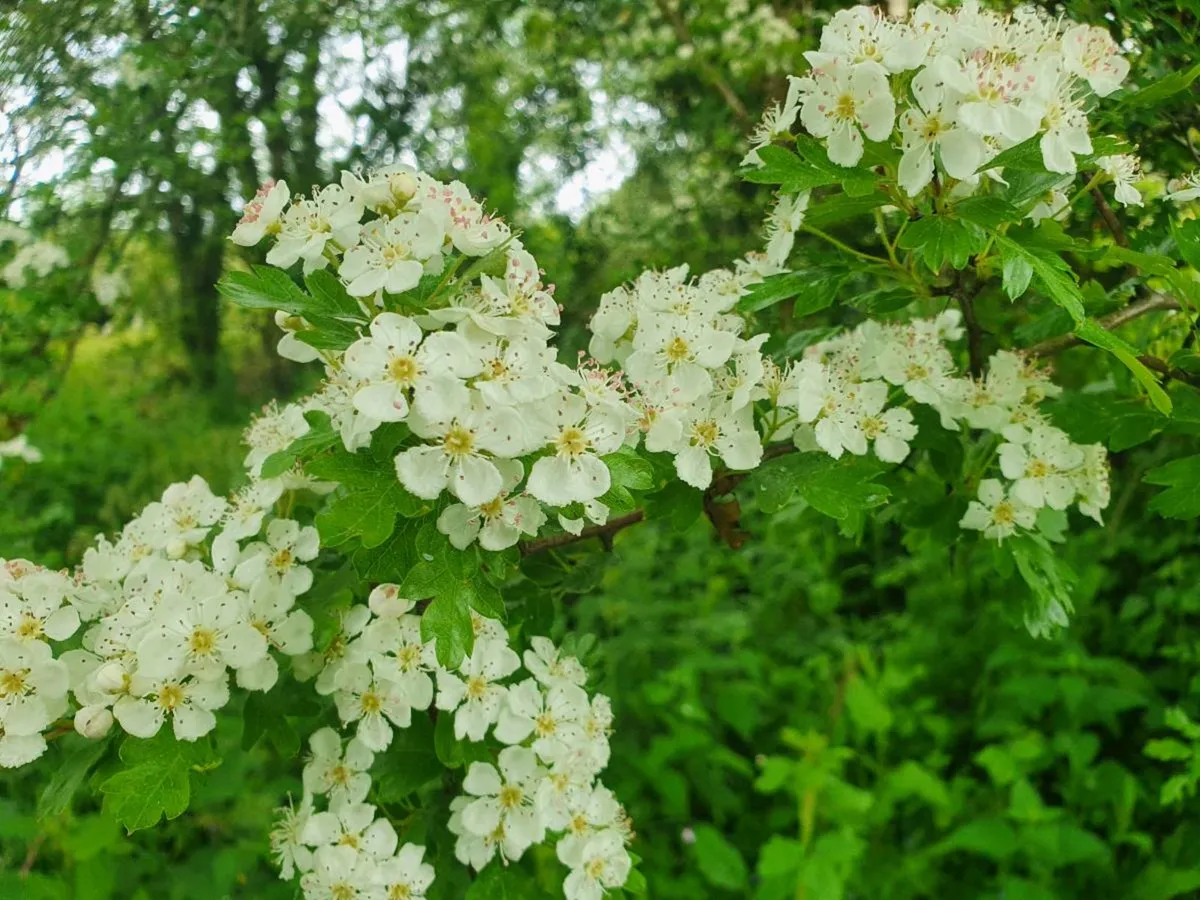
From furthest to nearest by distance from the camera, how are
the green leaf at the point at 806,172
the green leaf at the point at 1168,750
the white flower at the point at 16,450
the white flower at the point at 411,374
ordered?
the white flower at the point at 16,450, the green leaf at the point at 1168,750, the green leaf at the point at 806,172, the white flower at the point at 411,374

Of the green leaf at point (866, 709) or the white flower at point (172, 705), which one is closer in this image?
the white flower at point (172, 705)

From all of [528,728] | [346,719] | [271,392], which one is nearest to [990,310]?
[528,728]

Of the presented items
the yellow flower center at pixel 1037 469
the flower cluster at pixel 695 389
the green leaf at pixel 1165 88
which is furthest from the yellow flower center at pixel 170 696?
the green leaf at pixel 1165 88

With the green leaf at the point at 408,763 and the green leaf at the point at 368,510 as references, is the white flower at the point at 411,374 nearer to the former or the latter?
the green leaf at the point at 368,510

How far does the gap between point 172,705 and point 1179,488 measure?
1299 millimetres

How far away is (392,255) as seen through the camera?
104 centimetres

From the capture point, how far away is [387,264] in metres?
1.03

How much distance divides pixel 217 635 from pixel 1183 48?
5.21ft

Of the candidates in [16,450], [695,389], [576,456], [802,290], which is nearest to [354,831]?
[576,456]

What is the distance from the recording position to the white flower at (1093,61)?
121 cm

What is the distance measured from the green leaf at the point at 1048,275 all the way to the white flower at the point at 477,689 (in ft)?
2.51

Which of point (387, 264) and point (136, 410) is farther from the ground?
point (387, 264)

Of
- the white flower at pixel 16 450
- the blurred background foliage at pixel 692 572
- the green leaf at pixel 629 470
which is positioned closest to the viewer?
the green leaf at pixel 629 470

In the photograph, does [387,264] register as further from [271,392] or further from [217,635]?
[271,392]
